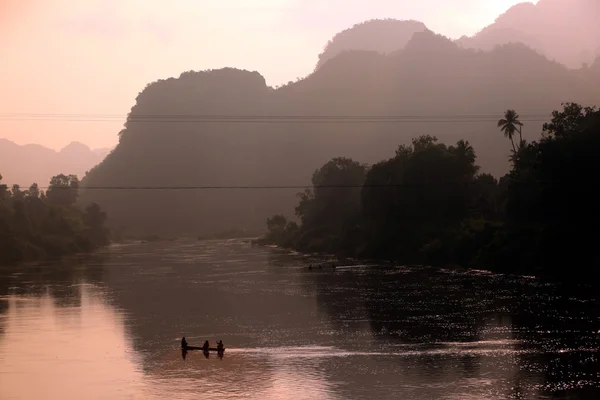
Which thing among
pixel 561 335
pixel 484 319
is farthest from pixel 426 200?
pixel 561 335

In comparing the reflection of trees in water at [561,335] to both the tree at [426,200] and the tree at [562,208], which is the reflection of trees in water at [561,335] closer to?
the tree at [562,208]

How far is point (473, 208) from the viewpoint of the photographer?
12769cm

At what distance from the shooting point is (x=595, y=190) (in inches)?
3506

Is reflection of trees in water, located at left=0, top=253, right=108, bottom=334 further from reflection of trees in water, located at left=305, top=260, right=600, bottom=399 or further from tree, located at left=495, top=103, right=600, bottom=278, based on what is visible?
tree, located at left=495, top=103, right=600, bottom=278

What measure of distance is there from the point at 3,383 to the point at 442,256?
83.2 metres

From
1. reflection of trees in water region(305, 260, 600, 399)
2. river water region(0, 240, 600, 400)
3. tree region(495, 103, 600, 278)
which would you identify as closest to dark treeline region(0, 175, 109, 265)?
river water region(0, 240, 600, 400)

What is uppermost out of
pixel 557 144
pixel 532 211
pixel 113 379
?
pixel 557 144

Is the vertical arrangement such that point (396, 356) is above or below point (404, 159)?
below

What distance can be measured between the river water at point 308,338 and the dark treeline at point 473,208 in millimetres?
6963

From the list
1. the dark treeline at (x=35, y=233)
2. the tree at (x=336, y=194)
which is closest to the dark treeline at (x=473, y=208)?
the tree at (x=336, y=194)

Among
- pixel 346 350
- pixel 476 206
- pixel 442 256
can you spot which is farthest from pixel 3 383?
pixel 476 206

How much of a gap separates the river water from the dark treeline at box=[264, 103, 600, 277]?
22.8ft

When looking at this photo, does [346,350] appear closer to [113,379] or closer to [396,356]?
[396,356]

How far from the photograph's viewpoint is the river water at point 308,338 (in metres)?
42.8
